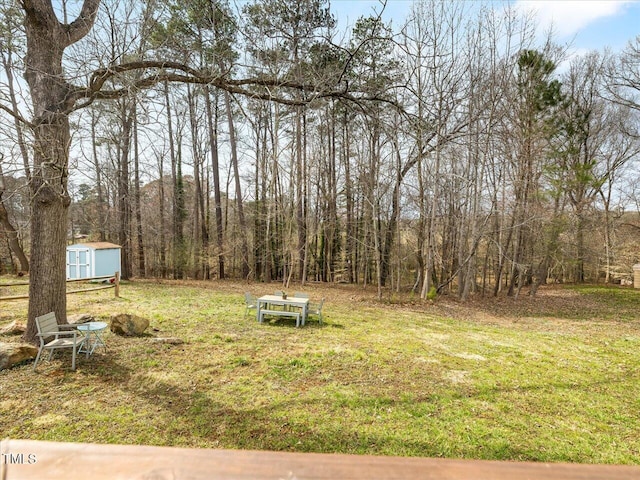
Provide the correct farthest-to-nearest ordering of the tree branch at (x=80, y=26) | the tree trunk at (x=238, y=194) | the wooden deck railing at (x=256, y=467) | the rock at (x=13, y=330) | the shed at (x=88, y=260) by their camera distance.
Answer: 1. the tree trunk at (x=238, y=194)
2. the shed at (x=88, y=260)
3. the rock at (x=13, y=330)
4. the tree branch at (x=80, y=26)
5. the wooden deck railing at (x=256, y=467)

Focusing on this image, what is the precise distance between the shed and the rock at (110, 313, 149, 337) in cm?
861

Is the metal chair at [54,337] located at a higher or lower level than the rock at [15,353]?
higher

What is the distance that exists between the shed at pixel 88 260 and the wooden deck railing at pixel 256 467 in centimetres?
1508

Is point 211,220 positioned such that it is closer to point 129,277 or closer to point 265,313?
point 129,277

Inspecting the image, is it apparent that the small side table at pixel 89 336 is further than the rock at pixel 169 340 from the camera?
No

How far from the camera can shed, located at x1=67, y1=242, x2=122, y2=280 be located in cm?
1308

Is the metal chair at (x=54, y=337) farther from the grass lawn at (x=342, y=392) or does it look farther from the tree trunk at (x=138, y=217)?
the tree trunk at (x=138, y=217)

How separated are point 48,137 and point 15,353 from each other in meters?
3.08

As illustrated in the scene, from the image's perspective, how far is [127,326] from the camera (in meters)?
6.08

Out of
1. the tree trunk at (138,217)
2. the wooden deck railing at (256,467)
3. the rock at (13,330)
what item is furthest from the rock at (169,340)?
the tree trunk at (138,217)

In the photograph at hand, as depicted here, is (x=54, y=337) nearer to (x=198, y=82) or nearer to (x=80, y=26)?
(x=198, y=82)

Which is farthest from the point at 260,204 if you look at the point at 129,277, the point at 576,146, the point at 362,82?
the point at 576,146

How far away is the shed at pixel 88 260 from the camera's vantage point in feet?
42.9

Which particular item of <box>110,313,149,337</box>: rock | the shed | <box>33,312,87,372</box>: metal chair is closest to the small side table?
<box>33,312,87,372</box>: metal chair
